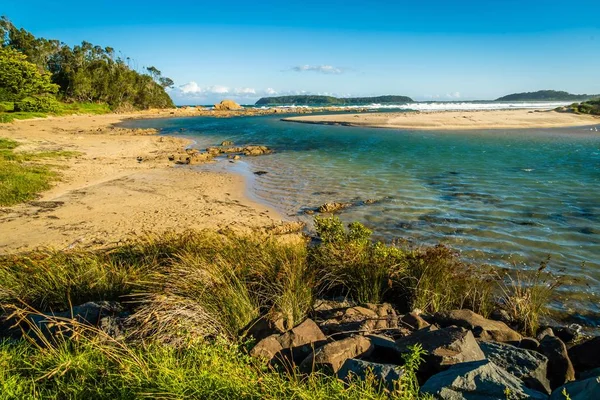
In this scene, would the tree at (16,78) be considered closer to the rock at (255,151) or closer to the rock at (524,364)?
the rock at (255,151)

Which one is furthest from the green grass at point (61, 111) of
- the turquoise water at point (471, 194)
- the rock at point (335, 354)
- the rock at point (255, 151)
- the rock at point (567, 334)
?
the rock at point (567, 334)

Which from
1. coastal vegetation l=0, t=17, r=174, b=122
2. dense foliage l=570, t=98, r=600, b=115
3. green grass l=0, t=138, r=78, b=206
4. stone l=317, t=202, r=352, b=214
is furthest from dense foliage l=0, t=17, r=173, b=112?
dense foliage l=570, t=98, r=600, b=115

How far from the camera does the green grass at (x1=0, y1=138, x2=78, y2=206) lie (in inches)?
487

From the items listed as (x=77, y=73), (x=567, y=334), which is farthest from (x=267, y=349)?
(x=77, y=73)

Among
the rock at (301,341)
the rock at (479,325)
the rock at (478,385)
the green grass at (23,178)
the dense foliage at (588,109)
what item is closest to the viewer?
the rock at (478,385)

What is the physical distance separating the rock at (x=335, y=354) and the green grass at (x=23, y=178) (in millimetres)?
13373

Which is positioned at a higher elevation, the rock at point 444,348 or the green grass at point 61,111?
the green grass at point 61,111

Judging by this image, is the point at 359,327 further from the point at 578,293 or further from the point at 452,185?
the point at 452,185

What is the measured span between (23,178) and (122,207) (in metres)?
5.75

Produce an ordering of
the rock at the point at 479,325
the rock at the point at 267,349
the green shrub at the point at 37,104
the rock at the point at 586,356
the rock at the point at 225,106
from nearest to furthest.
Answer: the rock at the point at 267,349, the rock at the point at 586,356, the rock at the point at 479,325, the green shrub at the point at 37,104, the rock at the point at 225,106

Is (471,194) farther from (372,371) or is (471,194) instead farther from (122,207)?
(122,207)

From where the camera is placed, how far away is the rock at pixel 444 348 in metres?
3.13

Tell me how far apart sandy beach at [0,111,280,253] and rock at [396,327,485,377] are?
7.01 meters

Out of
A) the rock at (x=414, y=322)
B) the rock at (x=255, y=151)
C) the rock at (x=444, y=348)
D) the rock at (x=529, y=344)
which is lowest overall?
the rock at (x=529, y=344)
